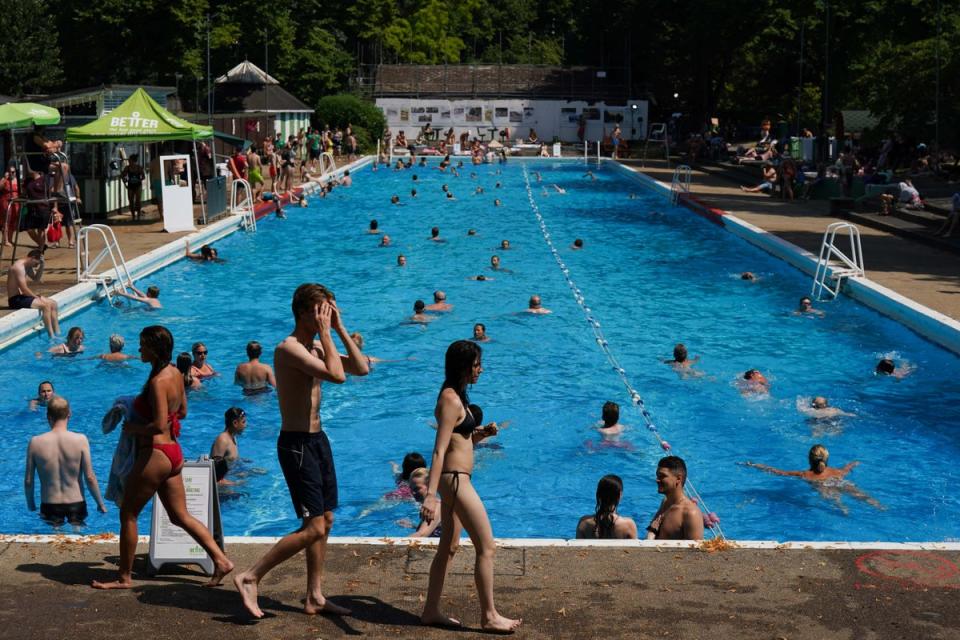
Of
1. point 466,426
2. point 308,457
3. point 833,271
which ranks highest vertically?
point 466,426

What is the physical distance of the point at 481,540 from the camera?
6.18 meters

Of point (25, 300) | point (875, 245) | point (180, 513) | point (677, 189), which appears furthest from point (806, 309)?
point (677, 189)

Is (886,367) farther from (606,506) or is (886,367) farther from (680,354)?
(606,506)

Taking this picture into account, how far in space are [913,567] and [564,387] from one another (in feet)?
29.7

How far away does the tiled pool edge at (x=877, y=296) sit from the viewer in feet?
56.3

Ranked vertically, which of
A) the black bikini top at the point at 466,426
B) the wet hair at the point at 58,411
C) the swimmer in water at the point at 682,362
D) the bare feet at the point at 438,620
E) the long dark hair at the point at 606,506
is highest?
the black bikini top at the point at 466,426

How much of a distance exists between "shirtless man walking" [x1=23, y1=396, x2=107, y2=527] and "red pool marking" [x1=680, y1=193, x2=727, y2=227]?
2443 centimetres

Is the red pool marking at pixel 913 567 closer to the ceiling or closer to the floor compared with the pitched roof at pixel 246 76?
closer to the floor

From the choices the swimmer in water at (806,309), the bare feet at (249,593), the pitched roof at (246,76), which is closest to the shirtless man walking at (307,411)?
the bare feet at (249,593)

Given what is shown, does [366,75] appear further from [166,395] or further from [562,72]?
[166,395]

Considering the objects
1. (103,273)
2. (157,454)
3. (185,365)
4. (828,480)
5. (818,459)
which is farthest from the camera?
(103,273)

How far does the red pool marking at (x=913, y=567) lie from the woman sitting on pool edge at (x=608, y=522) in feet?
6.27

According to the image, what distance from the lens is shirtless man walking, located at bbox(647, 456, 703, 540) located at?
8516 millimetres

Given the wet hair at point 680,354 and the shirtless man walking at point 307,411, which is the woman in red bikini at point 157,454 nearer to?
the shirtless man walking at point 307,411
